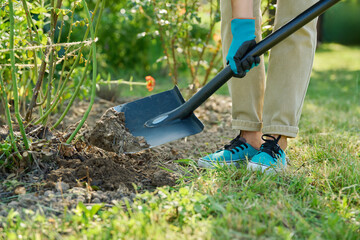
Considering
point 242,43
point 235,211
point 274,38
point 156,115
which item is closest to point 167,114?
point 156,115

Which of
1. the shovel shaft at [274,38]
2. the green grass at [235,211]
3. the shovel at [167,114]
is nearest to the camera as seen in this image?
the green grass at [235,211]

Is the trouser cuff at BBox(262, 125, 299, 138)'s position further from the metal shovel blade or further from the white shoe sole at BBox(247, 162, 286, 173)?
the metal shovel blade

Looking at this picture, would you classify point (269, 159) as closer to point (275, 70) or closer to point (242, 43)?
point (275, 70)

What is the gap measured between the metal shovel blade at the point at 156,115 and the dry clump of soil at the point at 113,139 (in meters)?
0.06

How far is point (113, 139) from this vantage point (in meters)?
1.99

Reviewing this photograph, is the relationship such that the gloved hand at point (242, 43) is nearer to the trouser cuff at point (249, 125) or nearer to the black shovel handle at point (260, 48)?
the black shovel handle at point (260, 48)

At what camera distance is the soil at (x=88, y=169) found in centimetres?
154

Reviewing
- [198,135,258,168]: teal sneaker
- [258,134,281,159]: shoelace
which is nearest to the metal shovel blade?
[198,135,258,168]: teal sneaker

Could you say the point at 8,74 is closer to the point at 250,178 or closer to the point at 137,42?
the point at 250,178

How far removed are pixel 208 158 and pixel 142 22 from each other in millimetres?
3033

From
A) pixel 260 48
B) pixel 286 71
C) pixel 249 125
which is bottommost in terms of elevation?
pixel 249 125

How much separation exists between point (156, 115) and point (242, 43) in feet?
2.03

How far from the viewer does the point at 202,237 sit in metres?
1.24

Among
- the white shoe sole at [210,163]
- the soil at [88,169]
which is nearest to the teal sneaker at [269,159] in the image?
the white shoe sole at [210,163]
